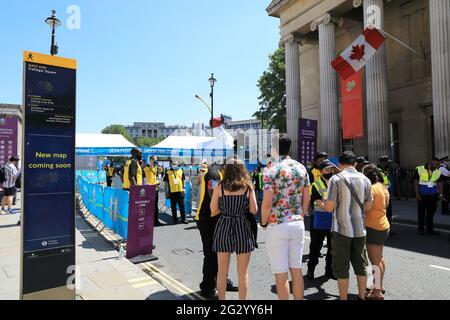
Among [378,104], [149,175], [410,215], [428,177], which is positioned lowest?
[410,215]

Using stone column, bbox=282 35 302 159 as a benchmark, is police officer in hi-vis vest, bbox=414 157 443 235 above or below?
below

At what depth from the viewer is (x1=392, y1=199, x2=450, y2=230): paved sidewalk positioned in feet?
31.1

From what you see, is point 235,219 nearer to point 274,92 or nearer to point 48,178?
point 48,178

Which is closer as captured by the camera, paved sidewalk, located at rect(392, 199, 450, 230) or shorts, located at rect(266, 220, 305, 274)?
shorts, located at rect(266, 220, 305, 274)

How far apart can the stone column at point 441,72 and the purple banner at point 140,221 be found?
12.3 metres

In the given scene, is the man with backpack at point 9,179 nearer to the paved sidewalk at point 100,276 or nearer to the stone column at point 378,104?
the paved sidewalk at point 100,276

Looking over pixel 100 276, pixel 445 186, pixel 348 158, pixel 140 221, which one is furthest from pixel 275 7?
pixel 100 276

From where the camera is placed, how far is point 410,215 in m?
11.0

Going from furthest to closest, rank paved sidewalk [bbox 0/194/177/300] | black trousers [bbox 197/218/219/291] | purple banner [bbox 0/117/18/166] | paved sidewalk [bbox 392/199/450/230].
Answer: purple banner [bbox 0/117/18/166] → paved sidewalk [bbox 392/199/450/230] → black trousers [bbox 197/218/219/291] → paved sidewalk [bbox 0/194/177/300]

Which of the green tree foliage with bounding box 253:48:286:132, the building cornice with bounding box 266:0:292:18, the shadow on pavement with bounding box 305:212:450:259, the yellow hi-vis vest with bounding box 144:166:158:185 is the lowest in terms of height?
the shadow on pavement with bounding box 305:212:450:259

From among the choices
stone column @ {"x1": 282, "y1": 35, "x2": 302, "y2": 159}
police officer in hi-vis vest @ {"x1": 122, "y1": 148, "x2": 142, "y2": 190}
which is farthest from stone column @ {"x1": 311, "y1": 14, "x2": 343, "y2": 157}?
police officer in hi-vis vest @ {"x1": 122, "y1": 148, "x2": 142, "y2": 190}

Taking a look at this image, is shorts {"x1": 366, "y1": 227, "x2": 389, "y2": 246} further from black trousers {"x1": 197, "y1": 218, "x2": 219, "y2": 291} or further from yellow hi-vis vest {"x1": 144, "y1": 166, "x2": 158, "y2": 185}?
yellow hi-vis vest {"x1": 144, "y1": 166, "x2": 158, "y2": 185}

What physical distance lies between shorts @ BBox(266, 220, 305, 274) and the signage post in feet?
7.97

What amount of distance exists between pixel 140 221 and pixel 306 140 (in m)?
9.96
